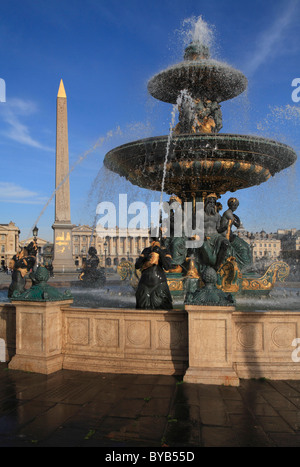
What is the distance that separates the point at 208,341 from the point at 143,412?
149cm

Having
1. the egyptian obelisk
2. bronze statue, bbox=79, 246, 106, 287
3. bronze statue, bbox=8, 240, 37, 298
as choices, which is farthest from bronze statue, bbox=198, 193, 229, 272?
the egyptian obelisk

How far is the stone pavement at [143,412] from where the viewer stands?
3.93 m

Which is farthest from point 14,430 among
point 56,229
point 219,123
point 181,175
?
point 56,229

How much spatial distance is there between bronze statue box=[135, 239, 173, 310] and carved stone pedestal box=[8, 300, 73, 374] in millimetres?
1396

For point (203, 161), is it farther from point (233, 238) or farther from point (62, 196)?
point (62, 196)

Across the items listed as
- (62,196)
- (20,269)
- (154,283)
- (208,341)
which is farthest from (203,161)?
(62,196)

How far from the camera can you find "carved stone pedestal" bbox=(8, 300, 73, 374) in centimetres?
637

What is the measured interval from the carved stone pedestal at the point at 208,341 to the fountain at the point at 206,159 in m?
4.94

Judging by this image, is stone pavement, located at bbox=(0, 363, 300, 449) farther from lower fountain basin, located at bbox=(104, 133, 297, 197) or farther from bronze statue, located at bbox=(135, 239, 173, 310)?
lower fountain basin, located at bbox=(104, 133, 297, 197)

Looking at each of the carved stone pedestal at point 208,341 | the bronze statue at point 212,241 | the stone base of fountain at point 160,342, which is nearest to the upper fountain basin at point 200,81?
the bronze statue at point 212,241

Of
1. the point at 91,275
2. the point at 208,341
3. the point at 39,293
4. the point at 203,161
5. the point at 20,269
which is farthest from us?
the point at 91,275

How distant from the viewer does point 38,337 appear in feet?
21.1

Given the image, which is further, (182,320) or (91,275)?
(91,275)

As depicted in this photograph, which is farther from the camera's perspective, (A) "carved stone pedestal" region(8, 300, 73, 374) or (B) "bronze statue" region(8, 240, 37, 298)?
(B) "bronze statue" region(8, 240, 37, 298)
